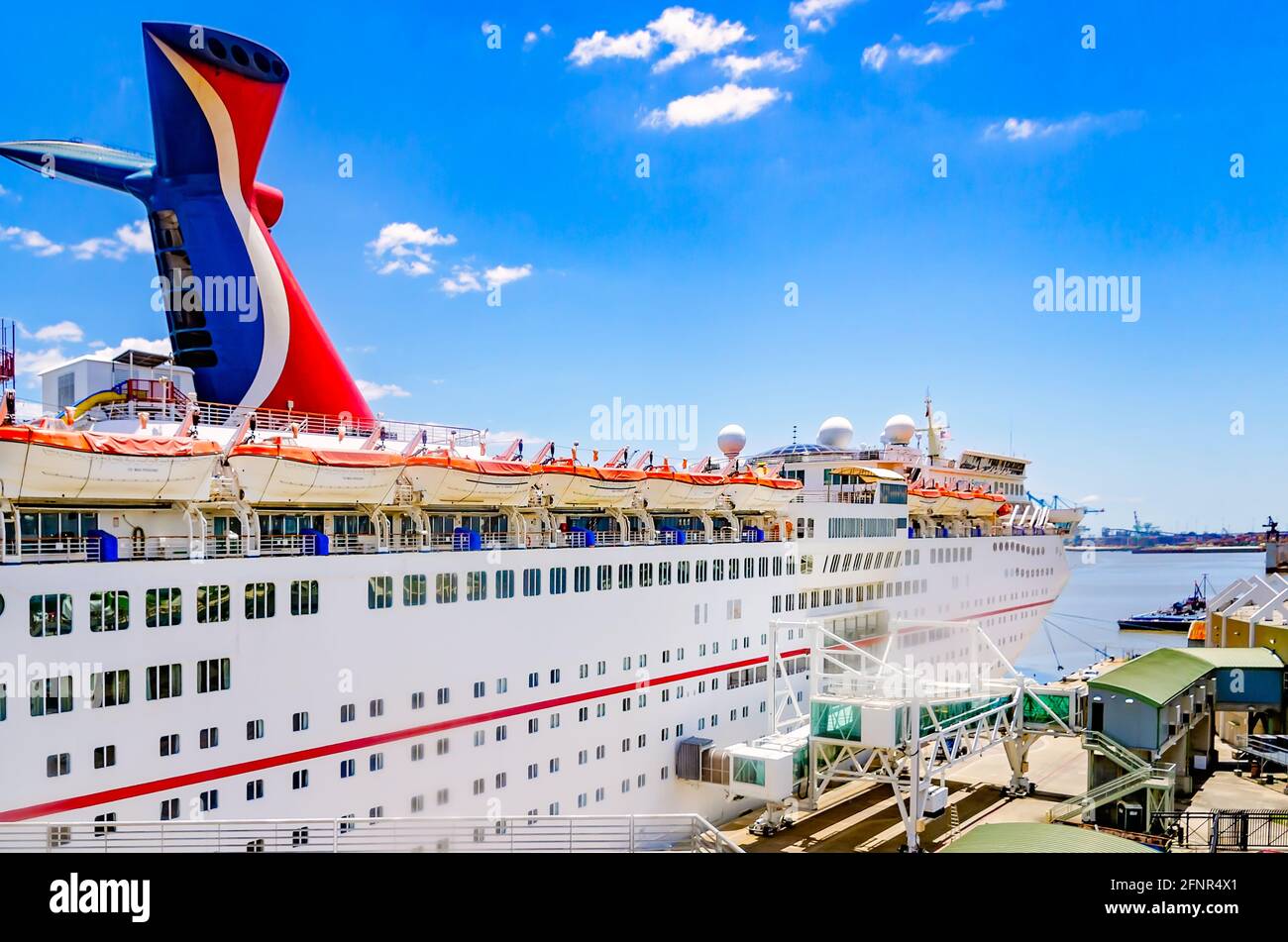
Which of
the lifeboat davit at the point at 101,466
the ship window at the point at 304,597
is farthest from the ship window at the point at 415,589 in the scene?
the lifeboat davit at the point at 101,466

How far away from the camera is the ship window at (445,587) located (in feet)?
54.7

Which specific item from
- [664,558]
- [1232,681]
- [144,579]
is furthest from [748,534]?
[144,579]

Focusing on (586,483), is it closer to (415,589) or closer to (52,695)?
(415,589)

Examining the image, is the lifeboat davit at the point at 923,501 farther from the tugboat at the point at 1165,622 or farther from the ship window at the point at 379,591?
the tugboat at the point at 1165,622

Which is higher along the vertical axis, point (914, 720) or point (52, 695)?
point (52, 695)

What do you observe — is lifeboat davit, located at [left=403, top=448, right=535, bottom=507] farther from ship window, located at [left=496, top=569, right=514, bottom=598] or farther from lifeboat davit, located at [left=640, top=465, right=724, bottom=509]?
lifeboat davit, located at [left=640, top=465, right=724, bottom=509]

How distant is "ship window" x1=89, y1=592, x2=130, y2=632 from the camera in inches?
484

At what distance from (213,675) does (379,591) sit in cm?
311

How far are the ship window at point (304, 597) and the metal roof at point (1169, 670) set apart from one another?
1863 cm

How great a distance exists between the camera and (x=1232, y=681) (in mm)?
24672

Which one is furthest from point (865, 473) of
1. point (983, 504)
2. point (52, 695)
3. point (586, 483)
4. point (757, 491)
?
point (52, 695)

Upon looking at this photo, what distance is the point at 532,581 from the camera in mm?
18484
